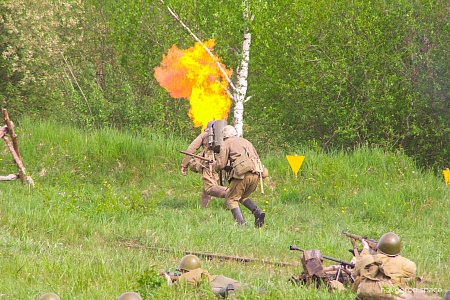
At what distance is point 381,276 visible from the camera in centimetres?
Result: 659

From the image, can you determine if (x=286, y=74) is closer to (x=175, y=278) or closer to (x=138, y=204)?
(x=138, y=204)

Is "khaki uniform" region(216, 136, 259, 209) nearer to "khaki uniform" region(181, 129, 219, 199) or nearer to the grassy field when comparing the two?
the grassy field

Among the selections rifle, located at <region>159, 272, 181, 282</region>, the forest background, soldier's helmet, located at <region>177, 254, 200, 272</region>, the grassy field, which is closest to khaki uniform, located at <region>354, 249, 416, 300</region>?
the grassy field

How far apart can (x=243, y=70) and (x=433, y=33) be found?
460 centimetres

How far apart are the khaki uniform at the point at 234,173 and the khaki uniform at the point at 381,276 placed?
16.1 feet

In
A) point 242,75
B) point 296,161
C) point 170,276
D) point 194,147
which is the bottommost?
point 296,161

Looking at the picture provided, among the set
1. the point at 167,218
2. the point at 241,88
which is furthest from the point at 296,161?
the point at 167,218

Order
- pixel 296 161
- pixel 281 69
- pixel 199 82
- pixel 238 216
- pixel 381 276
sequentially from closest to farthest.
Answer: pixel 381 276
pixel 238 216
pixel 296 161
pixel 199 82
pixel 281 69

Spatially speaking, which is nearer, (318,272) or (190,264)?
(318,272)

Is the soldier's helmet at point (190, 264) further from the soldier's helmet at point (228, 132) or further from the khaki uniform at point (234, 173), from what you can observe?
the soldier's helmet at point (228, 132)

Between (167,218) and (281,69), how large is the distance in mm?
7654

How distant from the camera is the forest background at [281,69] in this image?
17344 mm

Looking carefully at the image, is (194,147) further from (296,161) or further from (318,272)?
(318,272)

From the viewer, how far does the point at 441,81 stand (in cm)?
1717
